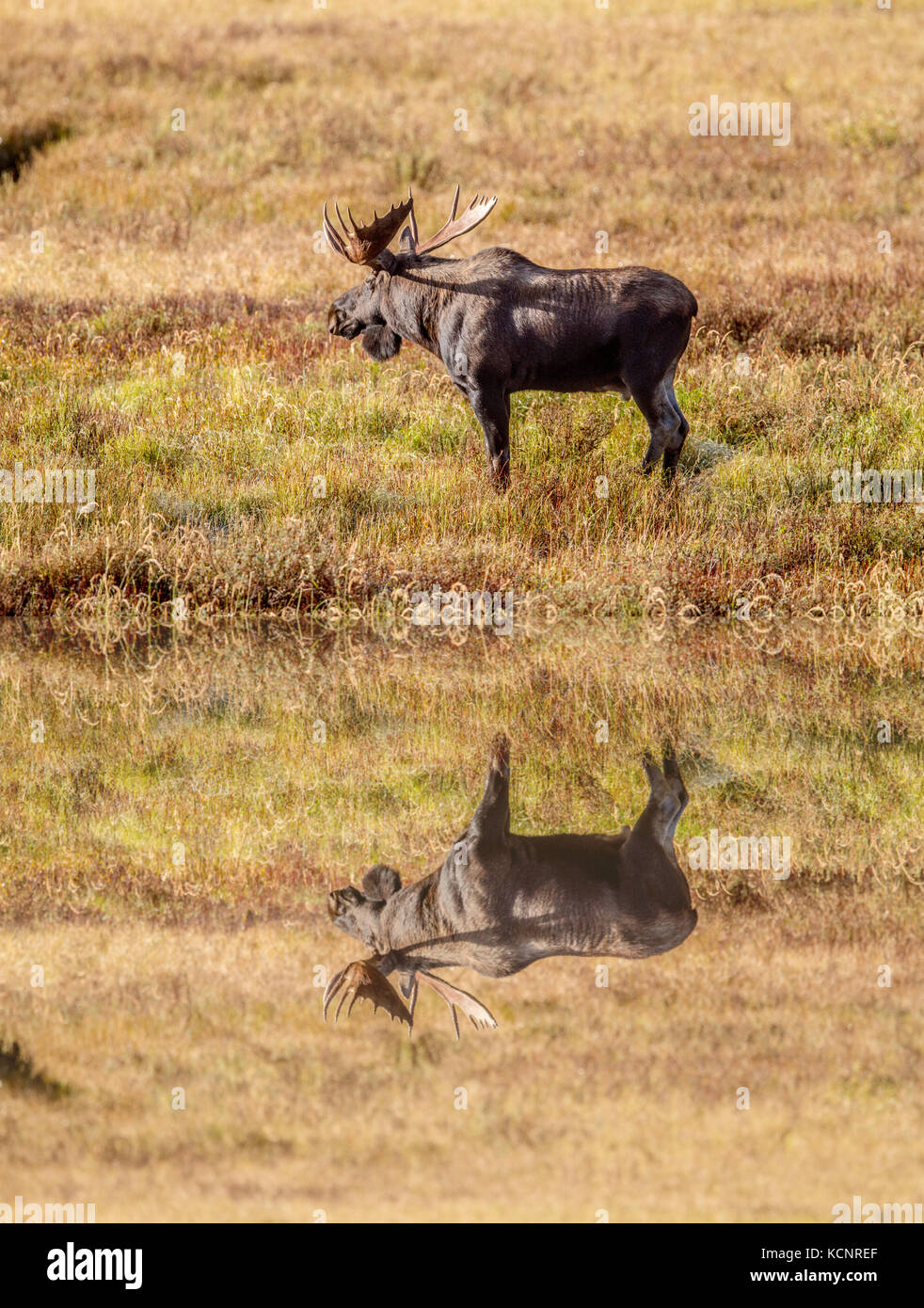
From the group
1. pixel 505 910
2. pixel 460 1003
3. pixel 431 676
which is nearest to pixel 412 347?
pixel 431 676

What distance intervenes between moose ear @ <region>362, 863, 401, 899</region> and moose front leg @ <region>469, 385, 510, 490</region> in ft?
20.3

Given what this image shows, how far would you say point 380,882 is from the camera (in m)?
6.09

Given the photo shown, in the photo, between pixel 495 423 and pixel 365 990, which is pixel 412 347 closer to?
pixel 495 423

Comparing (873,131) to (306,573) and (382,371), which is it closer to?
(382,371)

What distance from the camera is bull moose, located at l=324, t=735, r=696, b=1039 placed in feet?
17.8

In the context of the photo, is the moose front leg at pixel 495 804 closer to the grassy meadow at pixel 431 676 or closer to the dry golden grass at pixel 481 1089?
the grassy meadow at pixel 431 676

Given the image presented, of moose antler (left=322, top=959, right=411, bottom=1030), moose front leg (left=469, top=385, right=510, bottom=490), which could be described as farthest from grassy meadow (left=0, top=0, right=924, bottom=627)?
moose antler (left=322, top=959, right=411, bottom=1030)

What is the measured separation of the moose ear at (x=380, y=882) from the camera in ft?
19.6

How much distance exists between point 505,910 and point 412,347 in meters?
10.7

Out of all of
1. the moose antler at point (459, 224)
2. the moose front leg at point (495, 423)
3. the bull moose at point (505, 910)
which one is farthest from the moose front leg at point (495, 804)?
the moose antler at point (459, 224)

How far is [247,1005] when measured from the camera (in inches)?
196

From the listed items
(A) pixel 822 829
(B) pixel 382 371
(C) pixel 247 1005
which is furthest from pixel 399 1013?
(B) pixel 382 371

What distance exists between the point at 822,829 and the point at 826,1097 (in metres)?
2.45

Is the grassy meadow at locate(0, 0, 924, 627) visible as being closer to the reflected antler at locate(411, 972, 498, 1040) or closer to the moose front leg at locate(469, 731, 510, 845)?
the moose front leg at locate(469, 731, 510, 845)
